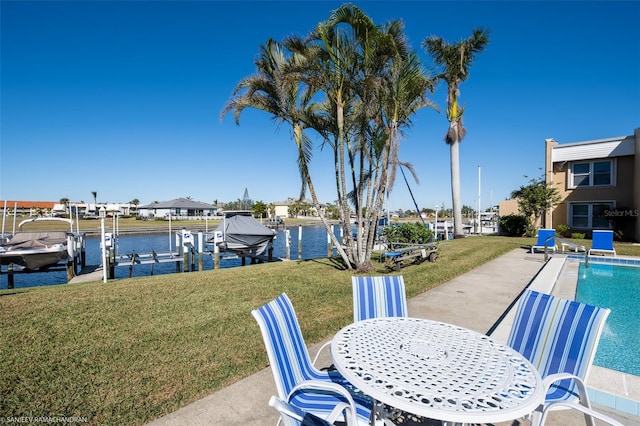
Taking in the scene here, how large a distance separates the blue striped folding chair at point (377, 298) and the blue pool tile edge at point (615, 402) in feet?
5.75

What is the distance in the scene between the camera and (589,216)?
1841 centimetres

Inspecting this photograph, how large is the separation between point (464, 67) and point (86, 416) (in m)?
22.6

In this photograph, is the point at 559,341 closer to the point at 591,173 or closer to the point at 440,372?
the point at 440,372

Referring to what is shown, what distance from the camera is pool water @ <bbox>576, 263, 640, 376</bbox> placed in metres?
3.83

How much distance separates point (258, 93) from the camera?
342 inches

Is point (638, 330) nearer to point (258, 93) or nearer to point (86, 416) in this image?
point (86, 416)

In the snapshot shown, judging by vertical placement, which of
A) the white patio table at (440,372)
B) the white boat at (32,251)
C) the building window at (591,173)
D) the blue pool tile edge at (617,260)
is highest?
the building window at (591,173)

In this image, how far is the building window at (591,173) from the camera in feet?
59.4

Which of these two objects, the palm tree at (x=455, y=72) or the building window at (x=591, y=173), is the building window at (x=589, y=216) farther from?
the palm tree at (x=455, y=72)

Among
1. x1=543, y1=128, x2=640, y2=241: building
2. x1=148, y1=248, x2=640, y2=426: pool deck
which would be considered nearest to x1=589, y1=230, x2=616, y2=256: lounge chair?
x1=148, y1=248, x2=640, y2=426: pool deck

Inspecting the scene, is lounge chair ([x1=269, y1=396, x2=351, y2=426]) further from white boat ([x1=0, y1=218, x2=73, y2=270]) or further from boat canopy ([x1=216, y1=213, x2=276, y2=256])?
boat canopy ([x1=216, y1=213, x2=276, y2=256])

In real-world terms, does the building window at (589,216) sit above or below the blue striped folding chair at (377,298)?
above

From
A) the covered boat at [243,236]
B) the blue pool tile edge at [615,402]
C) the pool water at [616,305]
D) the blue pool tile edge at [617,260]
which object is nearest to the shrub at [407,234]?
the pool water at [616,305]

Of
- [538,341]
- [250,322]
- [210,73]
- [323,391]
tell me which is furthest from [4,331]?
[210,73]
